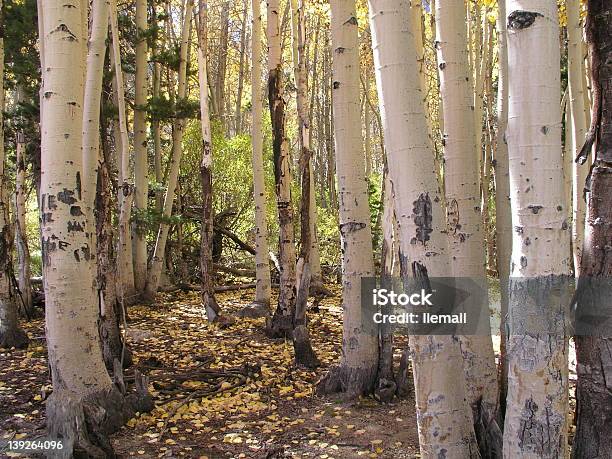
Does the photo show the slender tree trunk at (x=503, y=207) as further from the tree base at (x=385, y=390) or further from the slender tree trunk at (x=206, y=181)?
the slender tree trunk at (x=206, y=181)

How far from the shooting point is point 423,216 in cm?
256

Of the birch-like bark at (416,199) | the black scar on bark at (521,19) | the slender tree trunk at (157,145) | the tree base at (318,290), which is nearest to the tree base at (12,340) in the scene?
the slender tree trunk at (157,145)

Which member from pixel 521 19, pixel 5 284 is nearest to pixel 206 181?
pixel 5 284

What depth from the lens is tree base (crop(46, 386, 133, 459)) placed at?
140 inches

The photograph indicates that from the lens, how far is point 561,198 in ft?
7.04

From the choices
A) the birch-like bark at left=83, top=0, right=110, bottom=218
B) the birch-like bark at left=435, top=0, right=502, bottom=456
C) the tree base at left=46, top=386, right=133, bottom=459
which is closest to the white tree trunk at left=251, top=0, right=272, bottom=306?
the birch-like bark at left=83, top=0, right=110, bottom=218

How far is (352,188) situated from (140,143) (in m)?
6.01

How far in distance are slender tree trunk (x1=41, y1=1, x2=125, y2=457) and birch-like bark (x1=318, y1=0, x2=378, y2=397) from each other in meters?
2.01

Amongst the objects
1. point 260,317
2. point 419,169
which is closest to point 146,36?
point 260,317

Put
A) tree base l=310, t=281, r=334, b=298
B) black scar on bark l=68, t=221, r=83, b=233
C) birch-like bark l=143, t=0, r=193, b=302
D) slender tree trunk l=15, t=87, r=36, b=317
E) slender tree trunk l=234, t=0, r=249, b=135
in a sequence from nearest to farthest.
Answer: black scar on bark l=68, t=221, r=83, b=233 < slender tree trunk l=15, t=87, r=36, b=317 < birch-like bark l=143, t=0, r=193, b=302 < tree base l=310, t=281, r=334, b=298 < slender tree trunk l=234, t=0, r=249, b=135

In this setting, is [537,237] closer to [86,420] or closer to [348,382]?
[348,382]

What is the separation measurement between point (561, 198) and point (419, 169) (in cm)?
64

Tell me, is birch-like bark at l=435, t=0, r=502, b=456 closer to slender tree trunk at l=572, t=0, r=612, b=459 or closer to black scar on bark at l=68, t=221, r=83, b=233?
slender tree trunk at l=572, t=0, r=612, b=459

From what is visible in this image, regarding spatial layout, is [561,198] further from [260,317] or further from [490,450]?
[260,317]
